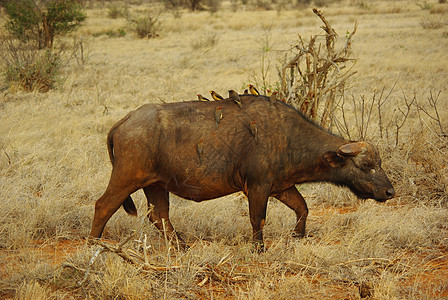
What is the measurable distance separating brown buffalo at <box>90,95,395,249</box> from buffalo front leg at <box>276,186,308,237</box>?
32 cm

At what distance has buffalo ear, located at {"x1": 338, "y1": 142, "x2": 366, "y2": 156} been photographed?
15.2ft

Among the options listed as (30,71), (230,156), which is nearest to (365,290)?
(230,156)

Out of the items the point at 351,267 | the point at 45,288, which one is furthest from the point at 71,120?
the point at 351,267

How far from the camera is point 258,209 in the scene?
4.69 meters

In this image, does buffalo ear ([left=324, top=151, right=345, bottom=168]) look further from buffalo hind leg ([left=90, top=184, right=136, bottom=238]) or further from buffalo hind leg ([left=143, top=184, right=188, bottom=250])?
buffalo hind leg ([left=90, top=184, right=136, bottom=238])

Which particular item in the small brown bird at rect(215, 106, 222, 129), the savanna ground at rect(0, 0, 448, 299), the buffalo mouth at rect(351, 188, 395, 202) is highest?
the small brown bird at rect(215, 106, 222, 129)

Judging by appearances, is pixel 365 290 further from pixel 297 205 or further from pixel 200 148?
pixel 200 148

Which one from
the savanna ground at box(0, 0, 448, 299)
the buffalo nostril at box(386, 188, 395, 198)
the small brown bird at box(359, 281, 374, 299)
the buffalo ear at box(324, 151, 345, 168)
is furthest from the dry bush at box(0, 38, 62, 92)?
the small brown bird at box(359, 281, 374, 299)

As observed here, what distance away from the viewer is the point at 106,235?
537 cm

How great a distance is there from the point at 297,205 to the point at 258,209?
712 millimetres

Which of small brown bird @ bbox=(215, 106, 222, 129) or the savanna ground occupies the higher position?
small brown bird @ bbox=(215, 106, 222, 129)

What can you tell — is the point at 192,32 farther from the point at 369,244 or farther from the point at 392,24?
the point at 369,244

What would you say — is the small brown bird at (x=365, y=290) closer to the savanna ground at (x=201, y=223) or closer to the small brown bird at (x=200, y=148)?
the savanna ground at (x=201, y=223)

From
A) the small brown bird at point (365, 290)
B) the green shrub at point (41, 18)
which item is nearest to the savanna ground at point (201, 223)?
the small brown bird at point (365, 290)
